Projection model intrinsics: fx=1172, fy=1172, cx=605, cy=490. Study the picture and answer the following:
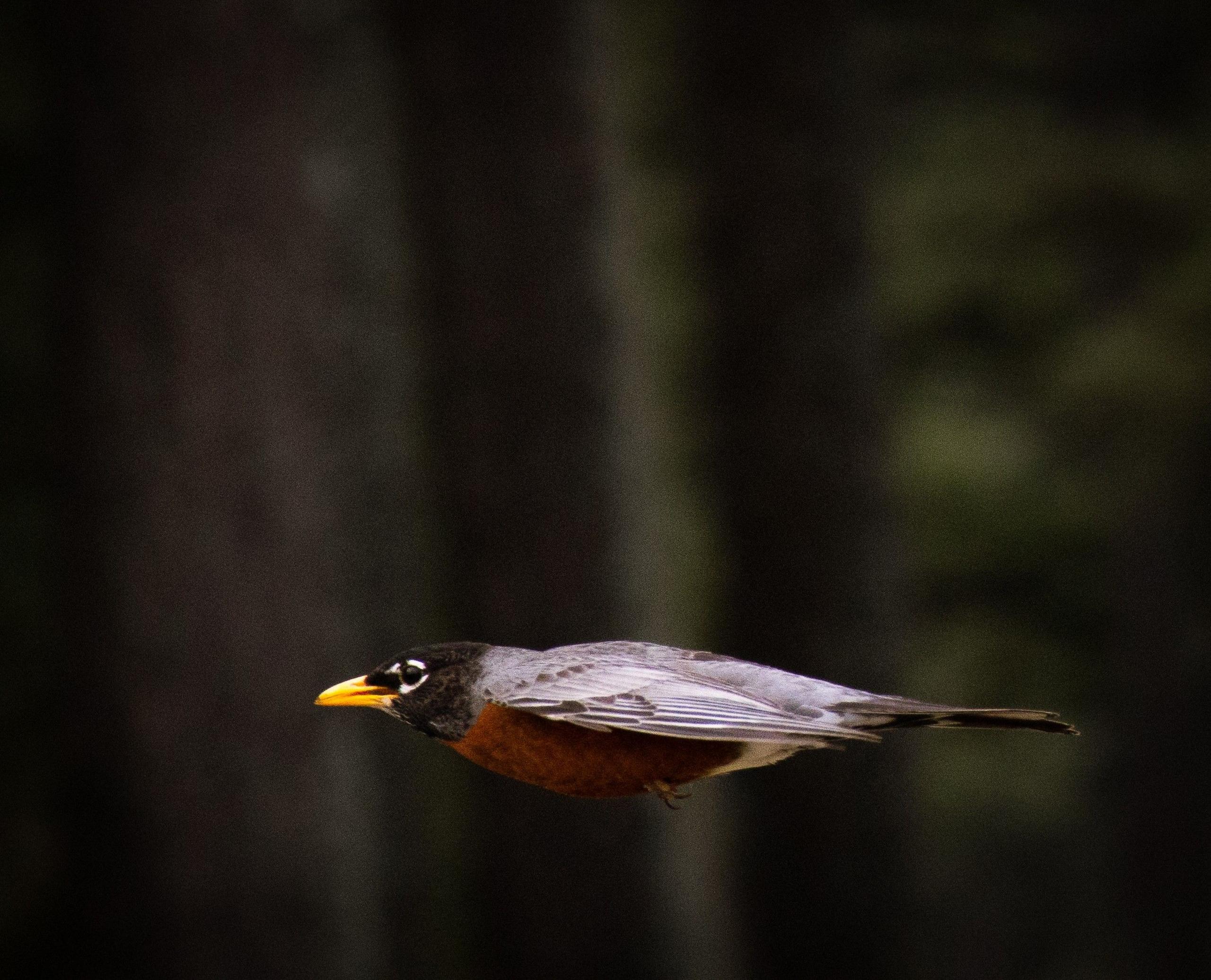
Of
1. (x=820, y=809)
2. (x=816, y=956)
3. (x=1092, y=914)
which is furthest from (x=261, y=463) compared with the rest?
(x=1092, y=914)

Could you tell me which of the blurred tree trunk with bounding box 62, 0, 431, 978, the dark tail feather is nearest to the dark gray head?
the dark tail feather

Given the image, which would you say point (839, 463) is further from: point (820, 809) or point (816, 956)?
point (816, 956)

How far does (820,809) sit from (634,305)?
375 centimetres

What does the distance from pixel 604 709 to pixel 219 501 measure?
266 cm

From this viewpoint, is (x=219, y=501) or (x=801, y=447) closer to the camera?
(x=219, y=501)

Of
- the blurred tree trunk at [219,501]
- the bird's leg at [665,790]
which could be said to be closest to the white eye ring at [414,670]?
the bird's leg at [665,790]

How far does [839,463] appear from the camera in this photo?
6.50 meters

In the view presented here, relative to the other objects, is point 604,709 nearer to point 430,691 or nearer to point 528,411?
point 430,691

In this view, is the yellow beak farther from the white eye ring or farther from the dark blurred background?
the dark blurred background

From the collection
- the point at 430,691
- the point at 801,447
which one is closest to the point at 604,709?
the point at 430,691

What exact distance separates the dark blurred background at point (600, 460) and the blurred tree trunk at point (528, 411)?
0.07 feet

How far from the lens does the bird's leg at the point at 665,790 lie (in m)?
1.15

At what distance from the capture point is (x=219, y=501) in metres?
3.50

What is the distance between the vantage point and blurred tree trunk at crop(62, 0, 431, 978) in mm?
3414
